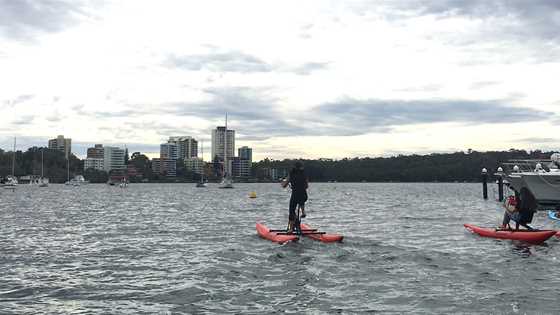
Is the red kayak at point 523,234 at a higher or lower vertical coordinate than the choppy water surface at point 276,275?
higher

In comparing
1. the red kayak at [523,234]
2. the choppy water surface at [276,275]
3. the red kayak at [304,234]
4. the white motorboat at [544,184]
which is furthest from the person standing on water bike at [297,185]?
the white motorboat at [544,184]

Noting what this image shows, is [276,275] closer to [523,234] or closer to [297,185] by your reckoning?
[297,185]

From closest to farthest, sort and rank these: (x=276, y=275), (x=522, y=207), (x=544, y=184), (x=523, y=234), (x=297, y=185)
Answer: (x=276, y=275) < (x=297, y=185) < (x=523, y=234) < (x=522, y=207) < (x=544, y=184)

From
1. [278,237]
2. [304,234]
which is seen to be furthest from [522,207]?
[278,237]

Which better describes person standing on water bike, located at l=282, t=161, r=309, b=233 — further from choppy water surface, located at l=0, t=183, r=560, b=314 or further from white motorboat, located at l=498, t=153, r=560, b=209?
white motorboat, located at l=498, t=153, r=560, b=209

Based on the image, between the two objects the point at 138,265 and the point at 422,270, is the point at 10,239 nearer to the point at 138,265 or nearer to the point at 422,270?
the point at 138,265

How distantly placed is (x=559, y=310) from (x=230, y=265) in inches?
351

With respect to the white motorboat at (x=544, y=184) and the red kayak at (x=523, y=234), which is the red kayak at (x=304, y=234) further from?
the white motorboat at (x=544, y=184)

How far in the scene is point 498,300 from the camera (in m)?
11.3

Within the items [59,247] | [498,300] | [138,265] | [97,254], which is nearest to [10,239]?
[59,247]

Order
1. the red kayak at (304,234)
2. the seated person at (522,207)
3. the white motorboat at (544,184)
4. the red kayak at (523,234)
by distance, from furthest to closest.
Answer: the white motorboat at (544,184) → the seated person at (522,207) → the red kayak at (304,234) → the red kayak at (523,234)

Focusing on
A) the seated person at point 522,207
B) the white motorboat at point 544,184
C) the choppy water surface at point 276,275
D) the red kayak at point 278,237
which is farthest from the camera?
the white motorboat at point 544,184

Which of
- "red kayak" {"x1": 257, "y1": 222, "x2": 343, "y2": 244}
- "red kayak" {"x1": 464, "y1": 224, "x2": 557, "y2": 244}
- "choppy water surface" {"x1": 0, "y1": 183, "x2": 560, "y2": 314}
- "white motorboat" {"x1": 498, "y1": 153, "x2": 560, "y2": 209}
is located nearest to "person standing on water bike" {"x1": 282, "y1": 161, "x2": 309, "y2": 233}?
"red kayak" {"x1": 257, "y1": 222, "x2": 343, "y2": 244}

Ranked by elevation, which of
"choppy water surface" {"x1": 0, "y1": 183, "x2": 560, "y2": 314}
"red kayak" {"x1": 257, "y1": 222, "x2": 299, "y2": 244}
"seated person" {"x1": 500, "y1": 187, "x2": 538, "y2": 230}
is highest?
"seated person" {"x1": 500, "y1": 187, "x2": 538, "y2": 230}
